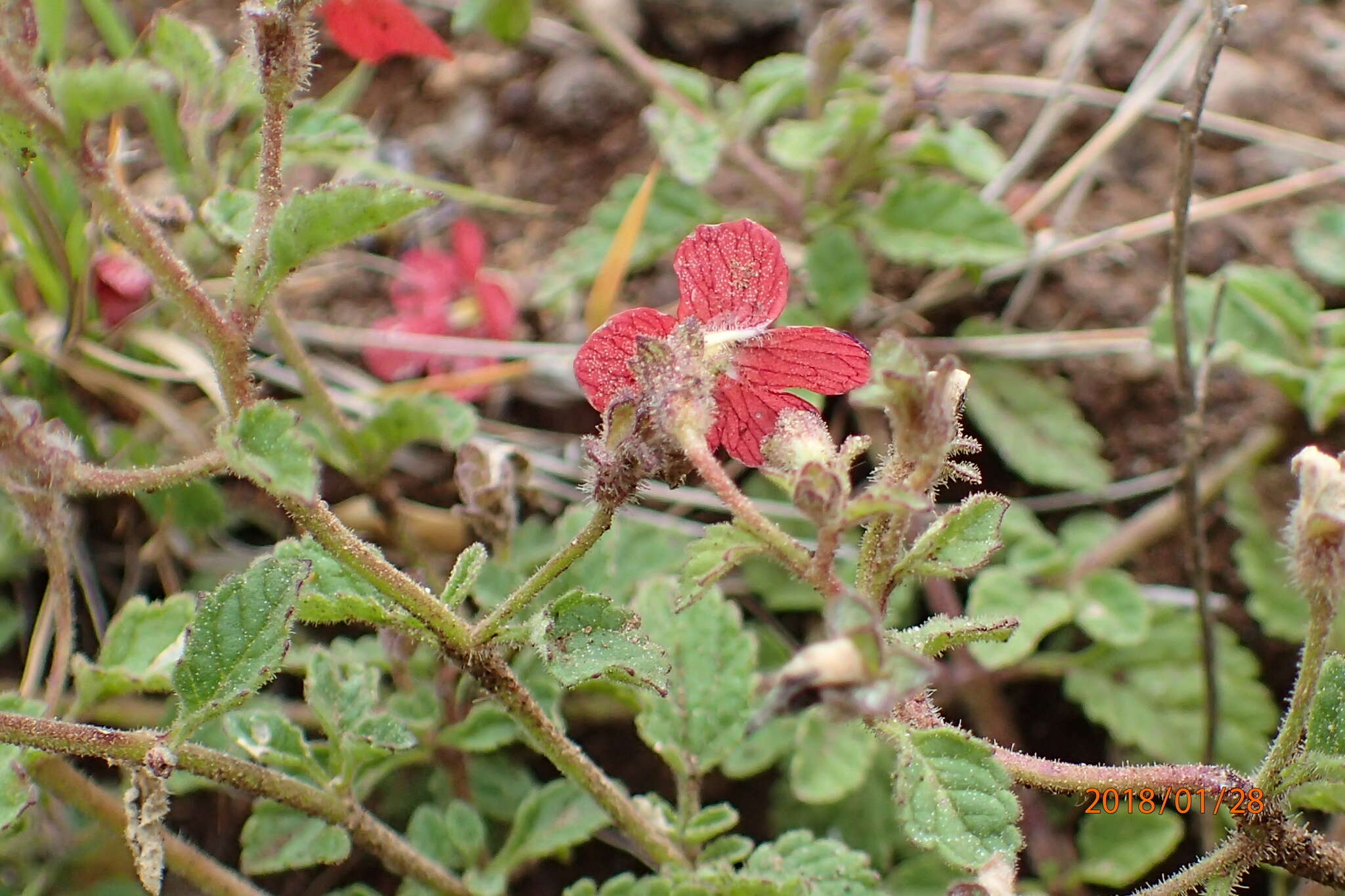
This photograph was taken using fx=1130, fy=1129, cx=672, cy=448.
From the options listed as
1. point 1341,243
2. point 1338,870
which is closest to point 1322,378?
point 1341,243

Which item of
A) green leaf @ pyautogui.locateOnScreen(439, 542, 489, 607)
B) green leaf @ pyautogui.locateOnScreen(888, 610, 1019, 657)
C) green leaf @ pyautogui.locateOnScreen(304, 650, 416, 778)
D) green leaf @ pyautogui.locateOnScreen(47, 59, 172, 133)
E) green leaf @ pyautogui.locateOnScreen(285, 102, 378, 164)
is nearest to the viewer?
green leaf @ pyautogui.locateOnScreen(47, 59, 172, 133)

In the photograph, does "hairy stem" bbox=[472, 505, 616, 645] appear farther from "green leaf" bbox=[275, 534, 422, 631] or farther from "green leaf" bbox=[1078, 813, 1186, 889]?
"green leaf" bbox=[1078, 813, 1186, 889]

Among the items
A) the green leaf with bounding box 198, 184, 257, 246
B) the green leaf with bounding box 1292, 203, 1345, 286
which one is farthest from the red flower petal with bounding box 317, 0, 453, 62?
the green leaf with bounding box 1292, 203, 1345, 286

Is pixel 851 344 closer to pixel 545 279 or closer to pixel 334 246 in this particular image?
pixel 334 246

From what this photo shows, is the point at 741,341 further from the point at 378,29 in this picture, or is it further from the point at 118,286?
the point at 118,286

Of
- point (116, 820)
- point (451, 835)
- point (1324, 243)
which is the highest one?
point (1324, 243)

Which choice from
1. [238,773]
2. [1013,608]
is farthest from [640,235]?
[238,773]
